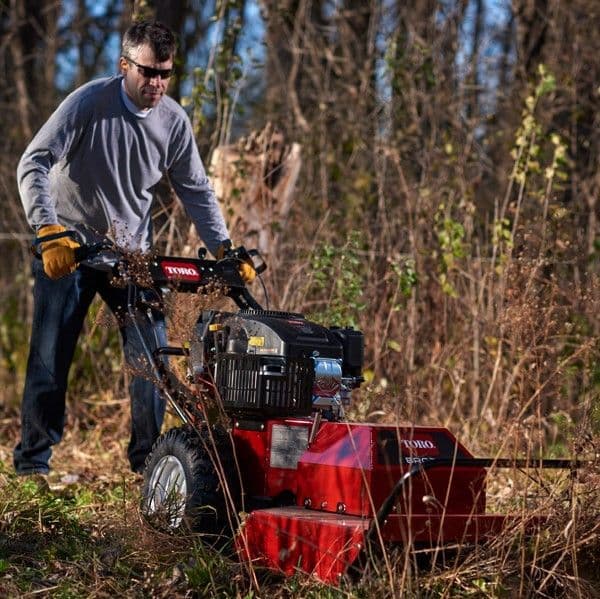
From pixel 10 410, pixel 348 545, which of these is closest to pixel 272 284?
pixel 10 410

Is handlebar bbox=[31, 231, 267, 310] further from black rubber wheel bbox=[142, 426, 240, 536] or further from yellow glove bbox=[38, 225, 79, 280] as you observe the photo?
black rubber wheel bbox=[142, 426, 240, 536]

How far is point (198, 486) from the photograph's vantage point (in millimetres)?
3793

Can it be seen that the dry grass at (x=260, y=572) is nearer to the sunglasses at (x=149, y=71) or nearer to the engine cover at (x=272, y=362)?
the engine cover at (x=272, y=362)

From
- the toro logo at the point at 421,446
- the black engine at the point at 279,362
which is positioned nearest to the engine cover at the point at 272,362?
the black engine at the point at 279,362

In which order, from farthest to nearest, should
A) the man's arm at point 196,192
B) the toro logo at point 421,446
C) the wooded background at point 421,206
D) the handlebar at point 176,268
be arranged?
the wooded background at point 421,206
the man's arm at point 196,192
the handlebar at point 176,268
the toro logo at point 421,446

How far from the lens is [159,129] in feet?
15.8

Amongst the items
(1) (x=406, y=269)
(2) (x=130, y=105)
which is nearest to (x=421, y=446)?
(2) (x=130, y=105)

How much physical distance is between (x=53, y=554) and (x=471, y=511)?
136 cm

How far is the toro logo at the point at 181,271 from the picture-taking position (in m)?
4.20

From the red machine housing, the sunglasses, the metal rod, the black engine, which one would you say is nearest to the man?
the sunglasses

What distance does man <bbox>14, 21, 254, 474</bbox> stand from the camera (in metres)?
4.60

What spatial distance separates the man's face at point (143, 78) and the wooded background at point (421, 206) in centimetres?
157

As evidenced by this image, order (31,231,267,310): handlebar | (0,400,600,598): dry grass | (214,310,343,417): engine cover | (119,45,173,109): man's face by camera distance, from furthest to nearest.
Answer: (119,45,173,109): man's face, (31,231,267,310): handlebar, (214,310,343,417): engine cover, (0,400,600,598): dry grass

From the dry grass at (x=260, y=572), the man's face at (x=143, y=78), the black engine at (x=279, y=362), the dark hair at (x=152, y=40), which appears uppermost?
the dark hair at (x=152, y=40)
